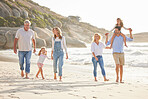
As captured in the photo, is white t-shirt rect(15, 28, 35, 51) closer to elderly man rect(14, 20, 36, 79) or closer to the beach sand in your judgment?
elderly man rect(14, 20, 36, 79)

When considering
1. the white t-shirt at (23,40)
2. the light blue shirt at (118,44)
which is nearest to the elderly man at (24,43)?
the white t-shirt at (23,40)

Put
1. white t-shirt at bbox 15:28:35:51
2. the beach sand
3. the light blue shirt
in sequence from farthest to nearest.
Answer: white t-shirt at bbox 15:28:35:51
the light blue shirt
the beach sand

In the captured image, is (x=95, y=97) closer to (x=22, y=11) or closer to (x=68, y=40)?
(x=68, y=40)

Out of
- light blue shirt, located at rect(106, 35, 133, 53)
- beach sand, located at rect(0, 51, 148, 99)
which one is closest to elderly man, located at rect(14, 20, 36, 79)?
beach sand, located at rect(0, 51, 148, 99)

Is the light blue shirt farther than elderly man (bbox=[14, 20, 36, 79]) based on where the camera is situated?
No

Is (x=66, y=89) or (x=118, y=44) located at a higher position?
(x=118, y=44)

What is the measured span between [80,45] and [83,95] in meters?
32.0

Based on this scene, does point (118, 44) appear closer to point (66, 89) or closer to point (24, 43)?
point (66, 89)

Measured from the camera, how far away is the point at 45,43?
3050 cm

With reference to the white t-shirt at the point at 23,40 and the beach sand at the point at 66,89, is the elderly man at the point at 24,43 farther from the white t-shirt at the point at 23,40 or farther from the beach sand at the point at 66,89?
the beach sand at the point at 66,89

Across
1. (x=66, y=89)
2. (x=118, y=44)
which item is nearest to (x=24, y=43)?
(x=66, y=89)

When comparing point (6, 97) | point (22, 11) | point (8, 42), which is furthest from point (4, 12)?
point (6, 97)

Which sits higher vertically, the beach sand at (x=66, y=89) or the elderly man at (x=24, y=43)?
the elderly man at (x=24, y=43)

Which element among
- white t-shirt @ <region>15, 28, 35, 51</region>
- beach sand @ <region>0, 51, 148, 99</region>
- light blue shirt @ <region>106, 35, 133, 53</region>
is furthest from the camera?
white t-shirt @ <region>15, 28, 35, 51</region>
